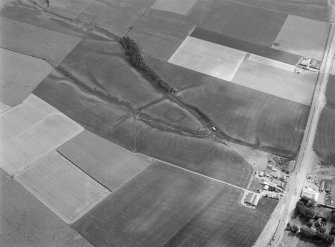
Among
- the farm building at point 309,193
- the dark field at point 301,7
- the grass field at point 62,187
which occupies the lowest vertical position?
the grass field at point 62,187

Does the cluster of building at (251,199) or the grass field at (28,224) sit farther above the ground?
the cluster of building at (251,199)

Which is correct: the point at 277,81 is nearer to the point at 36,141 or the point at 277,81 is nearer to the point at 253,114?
the point at 253,114

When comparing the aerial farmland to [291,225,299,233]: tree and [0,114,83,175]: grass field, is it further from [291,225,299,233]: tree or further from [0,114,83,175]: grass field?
[0,114,83,175]: grass field

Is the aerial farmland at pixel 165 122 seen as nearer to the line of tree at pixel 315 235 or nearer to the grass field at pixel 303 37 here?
the line of tree at pixel 315 235

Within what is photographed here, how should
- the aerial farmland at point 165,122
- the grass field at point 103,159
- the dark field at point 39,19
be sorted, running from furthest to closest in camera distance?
the dark field at point 39,19 < the grass field at point 103,159 < the aerial farmland at point 165,122

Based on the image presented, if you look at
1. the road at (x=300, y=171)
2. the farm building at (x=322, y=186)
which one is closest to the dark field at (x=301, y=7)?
the road at (x=300, y=171)

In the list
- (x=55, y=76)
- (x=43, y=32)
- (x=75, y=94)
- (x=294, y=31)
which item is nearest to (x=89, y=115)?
(x=75, y=94)
